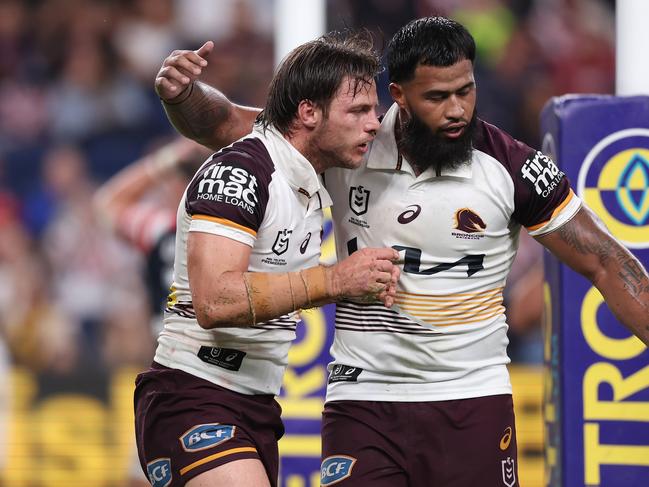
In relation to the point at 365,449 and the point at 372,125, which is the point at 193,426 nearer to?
the point at 365,449

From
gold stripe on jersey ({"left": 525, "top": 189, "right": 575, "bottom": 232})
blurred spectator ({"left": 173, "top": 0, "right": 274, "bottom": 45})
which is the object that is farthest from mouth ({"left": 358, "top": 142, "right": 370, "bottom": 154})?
blurred spectator ({"left": 173, "top": 0, "right": 274, "bottom": 45})

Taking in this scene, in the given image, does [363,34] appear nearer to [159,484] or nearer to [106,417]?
[159,484]

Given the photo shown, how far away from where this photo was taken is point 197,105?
4.22 metres

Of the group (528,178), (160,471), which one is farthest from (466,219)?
(160,471)

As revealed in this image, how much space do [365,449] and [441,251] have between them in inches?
27.1

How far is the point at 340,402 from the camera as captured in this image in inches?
155

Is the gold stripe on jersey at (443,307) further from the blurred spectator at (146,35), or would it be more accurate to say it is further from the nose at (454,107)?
the blurred spectator at (146,35)

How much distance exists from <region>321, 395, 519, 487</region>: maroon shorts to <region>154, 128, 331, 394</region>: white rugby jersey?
11.7 inches

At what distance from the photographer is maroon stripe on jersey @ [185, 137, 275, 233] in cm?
346

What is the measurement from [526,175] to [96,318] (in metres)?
6.41

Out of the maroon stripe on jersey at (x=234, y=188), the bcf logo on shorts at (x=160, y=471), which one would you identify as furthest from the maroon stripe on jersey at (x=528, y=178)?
the bcf logo on shorts at (x=160, y=471)

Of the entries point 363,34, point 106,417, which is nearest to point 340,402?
point 363,34

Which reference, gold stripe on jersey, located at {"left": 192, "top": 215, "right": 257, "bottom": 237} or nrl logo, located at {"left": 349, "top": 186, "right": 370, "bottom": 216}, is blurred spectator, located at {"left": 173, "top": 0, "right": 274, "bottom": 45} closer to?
nrl logo, located at {"left": 349, "top": 186, "right": 370, "bottom": 216}

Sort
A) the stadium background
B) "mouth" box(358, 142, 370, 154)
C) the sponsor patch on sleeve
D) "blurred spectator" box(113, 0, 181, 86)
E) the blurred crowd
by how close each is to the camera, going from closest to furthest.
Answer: "mouth" box(358, 142, 370, 154)
the sponsor patch on sleeve
the stadium background
the blurred crowd
"blurred spectator" box(113, 0, 181, 86)
